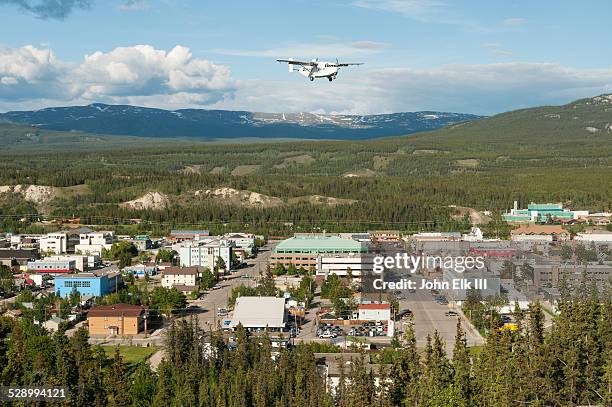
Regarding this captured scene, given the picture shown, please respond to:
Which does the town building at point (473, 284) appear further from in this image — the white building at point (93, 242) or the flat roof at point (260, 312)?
the white building at point (93, 242)

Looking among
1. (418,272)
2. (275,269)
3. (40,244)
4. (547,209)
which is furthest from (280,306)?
(547,209)

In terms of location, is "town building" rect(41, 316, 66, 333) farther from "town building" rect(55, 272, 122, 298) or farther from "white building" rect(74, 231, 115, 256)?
"white building" rect(74, 231, 115, 256)

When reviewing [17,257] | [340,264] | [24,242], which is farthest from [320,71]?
[24,242]

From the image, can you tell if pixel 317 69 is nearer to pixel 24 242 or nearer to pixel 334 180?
pixel 24 242

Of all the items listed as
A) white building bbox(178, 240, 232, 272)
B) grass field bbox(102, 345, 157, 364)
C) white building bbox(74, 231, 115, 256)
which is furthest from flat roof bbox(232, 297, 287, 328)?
white building bbox(74, 231, 115, 256)

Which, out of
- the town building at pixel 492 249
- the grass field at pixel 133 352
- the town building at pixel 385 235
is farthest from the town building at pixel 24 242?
the town building at pixel 492 249
